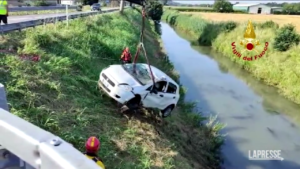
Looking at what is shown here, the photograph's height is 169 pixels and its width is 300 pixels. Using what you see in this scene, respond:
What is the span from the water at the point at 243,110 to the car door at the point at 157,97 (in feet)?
11.6

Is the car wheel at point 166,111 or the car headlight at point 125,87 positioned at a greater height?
the car headlight at point 125,87

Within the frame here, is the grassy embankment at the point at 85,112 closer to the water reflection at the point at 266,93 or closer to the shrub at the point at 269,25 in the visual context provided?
the water reflection at the point at 266,93

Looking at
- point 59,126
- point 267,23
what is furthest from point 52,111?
point 267,23

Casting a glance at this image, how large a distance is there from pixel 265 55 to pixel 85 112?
2008cm

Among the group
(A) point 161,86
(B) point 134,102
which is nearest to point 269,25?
(A) point 161,86

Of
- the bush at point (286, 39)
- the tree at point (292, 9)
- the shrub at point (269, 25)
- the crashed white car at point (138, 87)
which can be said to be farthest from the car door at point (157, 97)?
the tree at point (292, 9)

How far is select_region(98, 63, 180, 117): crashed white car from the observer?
28.1ft

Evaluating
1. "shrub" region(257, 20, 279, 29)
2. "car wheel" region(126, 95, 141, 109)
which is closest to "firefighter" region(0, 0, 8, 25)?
"car wheel" region(126, 95, 141, 109)

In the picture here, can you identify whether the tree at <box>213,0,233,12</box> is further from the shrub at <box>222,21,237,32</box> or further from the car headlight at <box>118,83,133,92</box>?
the car headlight at <box>118,83,133,92</box>

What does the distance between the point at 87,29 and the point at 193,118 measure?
693cm

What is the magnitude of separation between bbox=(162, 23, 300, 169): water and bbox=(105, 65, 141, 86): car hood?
4.75 m

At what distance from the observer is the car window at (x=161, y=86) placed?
30.8 feet

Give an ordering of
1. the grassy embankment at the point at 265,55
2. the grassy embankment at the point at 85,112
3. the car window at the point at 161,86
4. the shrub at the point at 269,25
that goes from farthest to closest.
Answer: the shrub at the point at 269,25
the grassy embankment at the point at 265,55
the car window at the point at 161,86
the grassy embankment at the point at 85,112

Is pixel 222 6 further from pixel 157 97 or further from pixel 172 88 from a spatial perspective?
pixel 157 97
